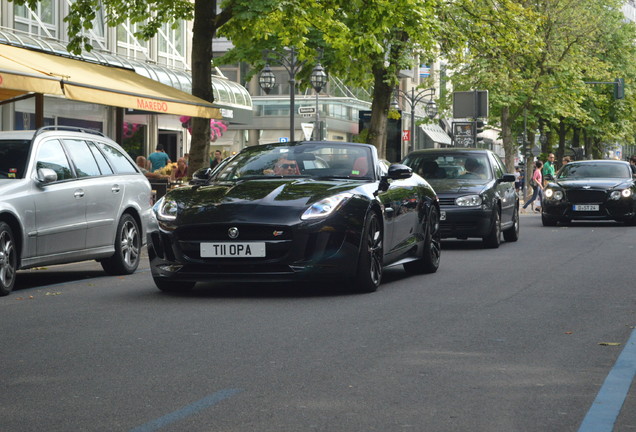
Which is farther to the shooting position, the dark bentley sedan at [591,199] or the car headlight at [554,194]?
the car headlight at [554,194]

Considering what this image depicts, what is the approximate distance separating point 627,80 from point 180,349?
6226 cm

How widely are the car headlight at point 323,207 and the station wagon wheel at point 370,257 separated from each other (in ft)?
1.36

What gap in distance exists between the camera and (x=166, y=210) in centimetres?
1106

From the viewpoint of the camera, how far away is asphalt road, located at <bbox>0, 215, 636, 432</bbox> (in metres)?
5.66

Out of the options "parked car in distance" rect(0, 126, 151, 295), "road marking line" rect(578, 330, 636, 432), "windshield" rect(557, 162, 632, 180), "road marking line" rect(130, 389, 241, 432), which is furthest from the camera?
"windshield" rect(557, 162, 632, 180)

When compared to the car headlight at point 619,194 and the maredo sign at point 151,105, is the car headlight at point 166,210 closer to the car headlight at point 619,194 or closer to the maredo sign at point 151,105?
the maredo sign at point 151,105

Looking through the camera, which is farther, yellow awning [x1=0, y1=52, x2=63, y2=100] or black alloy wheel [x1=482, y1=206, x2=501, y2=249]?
black alloy wheel [x1=482, y1=206, x2=501, y2=249]

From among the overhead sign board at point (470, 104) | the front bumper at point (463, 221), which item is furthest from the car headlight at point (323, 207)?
the overhead sign board at point (470, 104)

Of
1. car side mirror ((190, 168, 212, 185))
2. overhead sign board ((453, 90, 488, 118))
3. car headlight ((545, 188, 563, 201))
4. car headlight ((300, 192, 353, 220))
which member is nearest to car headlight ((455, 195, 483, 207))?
car side mirror ((190, 168, 212, 185))

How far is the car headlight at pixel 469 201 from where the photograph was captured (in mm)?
18453

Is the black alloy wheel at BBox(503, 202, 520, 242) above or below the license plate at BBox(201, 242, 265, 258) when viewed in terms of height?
below

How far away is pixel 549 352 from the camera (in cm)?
769

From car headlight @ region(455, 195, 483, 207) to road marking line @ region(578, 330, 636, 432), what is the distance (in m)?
10.6

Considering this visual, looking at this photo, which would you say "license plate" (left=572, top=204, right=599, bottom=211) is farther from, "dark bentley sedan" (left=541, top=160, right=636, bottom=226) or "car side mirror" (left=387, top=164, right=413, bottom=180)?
"car side mirror" (left=387, top=164, right=413, bottom=180)
